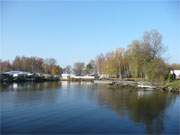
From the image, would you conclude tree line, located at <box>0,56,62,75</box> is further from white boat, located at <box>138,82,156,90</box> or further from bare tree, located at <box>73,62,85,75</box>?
white boat, located at <box>138,82,156,90</box>

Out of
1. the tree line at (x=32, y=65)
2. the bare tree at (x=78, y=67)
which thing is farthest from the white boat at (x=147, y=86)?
the bare tree at (x=78, y=67)

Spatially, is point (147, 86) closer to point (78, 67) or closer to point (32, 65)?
point (32, 65)

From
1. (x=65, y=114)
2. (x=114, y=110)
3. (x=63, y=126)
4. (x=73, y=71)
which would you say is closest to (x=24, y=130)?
(x=63, y=126)

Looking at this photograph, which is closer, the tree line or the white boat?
the white boat

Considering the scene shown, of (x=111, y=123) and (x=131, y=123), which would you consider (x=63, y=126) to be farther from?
(x=131, y=123)

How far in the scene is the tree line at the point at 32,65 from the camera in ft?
307

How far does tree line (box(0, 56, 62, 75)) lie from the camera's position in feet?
307

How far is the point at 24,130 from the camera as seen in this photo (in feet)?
53.1

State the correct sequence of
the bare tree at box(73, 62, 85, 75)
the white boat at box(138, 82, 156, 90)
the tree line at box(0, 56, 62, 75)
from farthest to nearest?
the bare tree at box(73, 62, 85, 75)
the tree line at box(0, 56, 62, 75)
the white boat at box(138, 82, 156, 90)

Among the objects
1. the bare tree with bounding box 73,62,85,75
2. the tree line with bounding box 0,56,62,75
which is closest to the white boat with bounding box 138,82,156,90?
the tree line with bounding box 0,56,62,75

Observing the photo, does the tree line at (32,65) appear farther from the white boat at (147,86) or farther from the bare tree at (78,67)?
the white boat at (147,86)

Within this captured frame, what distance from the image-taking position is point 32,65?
100500 millimetres

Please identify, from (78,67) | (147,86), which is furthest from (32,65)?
(147,86)

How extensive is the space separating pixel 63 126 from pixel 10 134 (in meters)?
3.68
